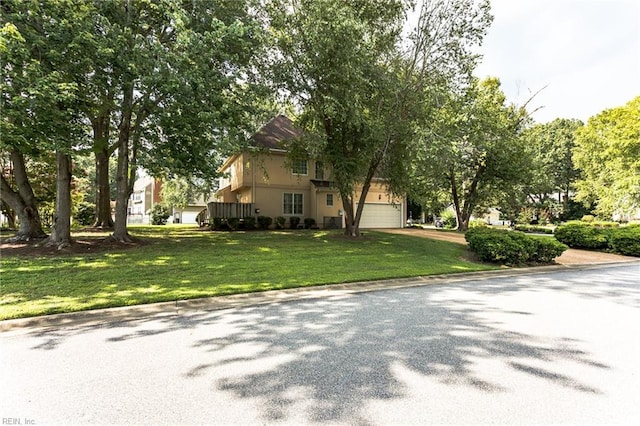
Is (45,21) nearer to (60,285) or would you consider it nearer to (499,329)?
(60,285)

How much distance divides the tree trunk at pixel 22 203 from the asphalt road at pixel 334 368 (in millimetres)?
9829

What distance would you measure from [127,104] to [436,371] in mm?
12904

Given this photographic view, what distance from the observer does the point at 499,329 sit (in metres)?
4.64

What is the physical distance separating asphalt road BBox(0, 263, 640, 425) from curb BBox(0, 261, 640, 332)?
0.32 meters

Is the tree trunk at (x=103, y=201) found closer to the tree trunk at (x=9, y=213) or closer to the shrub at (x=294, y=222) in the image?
the tree trunk at (x=9, y=213)

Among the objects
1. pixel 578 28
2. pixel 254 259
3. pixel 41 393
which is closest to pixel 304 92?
pixel 254 259

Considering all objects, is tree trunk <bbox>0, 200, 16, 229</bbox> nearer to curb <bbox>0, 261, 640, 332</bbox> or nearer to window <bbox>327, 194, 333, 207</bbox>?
window <bbox>327, 194, 333, 207</bbox>

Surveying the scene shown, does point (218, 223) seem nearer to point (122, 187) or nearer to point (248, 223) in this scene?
point (248, 223)

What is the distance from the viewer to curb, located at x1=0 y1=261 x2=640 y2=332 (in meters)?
5.01

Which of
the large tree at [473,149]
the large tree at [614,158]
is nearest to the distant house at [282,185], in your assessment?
the large tree at [473,149]

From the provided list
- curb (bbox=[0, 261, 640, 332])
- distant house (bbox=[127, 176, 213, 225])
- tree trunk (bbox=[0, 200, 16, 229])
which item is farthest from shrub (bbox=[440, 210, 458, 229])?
tree trunk (bbox=[0, 200, 16, 229])

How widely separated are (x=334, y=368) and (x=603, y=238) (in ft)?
59.8

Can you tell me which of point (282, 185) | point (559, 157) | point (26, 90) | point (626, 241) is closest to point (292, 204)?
point (282, 185)

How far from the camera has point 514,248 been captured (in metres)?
11.0
